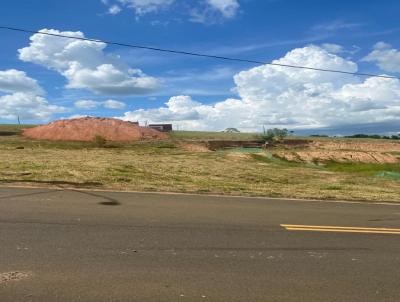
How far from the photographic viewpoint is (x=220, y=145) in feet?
191

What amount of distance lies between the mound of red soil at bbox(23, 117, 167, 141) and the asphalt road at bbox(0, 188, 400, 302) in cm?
4689

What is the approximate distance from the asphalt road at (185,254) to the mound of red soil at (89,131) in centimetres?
4689

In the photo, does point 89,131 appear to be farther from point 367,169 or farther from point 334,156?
point 367,169

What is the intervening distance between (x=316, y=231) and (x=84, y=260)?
164 inches

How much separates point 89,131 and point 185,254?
173 feet

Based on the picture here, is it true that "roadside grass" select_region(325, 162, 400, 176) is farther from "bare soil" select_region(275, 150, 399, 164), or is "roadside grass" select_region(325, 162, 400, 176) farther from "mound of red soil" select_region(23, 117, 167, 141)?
"mound of red soil" select_region(23, 117, 167, 141)

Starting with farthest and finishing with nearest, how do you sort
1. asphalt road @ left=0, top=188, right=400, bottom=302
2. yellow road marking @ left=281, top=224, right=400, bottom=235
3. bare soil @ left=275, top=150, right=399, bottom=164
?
bare soil @ left=275, top=150, right=399, bottom=164
yellow road marking @ left=281, top=224, right=400, bottom=235
asphalt road @ left=0, top=188, right=400, bottom=302

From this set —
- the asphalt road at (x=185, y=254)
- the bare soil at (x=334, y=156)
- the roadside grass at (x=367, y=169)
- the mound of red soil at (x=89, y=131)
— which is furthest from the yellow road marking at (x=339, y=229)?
the mound of red soil at (x=89, y=131)

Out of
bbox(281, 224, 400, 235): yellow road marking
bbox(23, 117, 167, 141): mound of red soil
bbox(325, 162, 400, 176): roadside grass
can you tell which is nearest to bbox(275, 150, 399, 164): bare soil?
bbox(325, 162, 400, 176): roadside grass

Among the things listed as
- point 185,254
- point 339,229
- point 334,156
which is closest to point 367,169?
point 334,156

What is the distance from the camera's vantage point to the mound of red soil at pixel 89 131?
55969mm

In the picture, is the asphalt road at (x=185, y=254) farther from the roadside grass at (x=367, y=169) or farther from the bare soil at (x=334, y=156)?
the bare soil at (x=334, y=156)

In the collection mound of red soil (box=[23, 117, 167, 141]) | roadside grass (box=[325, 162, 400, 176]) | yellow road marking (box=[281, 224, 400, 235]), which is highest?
mound of red soil (box=[23, 117, 167, 141])

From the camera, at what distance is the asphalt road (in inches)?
195
